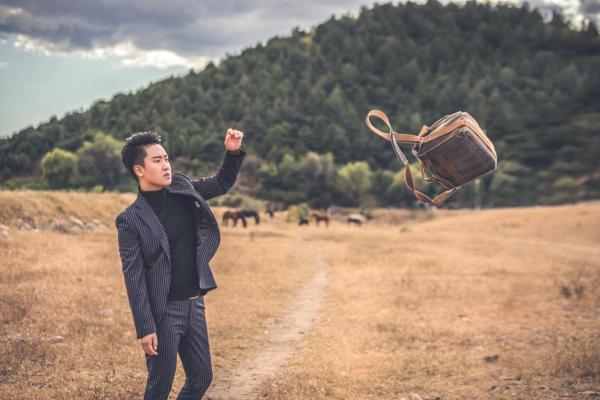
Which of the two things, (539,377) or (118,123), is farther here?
(118,123)

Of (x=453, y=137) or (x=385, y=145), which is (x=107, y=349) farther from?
(x=385, y=145)

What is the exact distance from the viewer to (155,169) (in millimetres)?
4391

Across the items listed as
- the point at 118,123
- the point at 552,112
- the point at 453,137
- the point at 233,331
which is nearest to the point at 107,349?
the point at 233,331

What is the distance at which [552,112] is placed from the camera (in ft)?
463

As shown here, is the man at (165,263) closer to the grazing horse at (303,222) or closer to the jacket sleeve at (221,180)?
the jacket sleeve at (221,180)

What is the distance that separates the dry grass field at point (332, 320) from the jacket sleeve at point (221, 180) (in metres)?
3.30

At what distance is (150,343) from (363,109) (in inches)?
5866

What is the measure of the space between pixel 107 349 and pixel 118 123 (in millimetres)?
106570

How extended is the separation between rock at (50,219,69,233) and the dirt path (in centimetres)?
1145

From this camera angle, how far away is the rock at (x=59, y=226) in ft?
75.6

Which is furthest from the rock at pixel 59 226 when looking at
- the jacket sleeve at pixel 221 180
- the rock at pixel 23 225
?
the jacket sleeve at pixel 221 180

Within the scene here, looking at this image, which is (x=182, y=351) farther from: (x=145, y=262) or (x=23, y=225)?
(x=23, y=225)

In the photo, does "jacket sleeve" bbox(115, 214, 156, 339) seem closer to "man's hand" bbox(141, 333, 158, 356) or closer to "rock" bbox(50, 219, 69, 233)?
"man's hand" bbox(141, 333, 158, 356)

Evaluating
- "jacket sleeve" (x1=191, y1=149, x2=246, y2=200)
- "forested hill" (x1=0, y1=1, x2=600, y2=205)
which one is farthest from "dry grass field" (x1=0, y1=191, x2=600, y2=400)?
"forested hill" (x1=0, y1=1, x2=600, y2=205)
